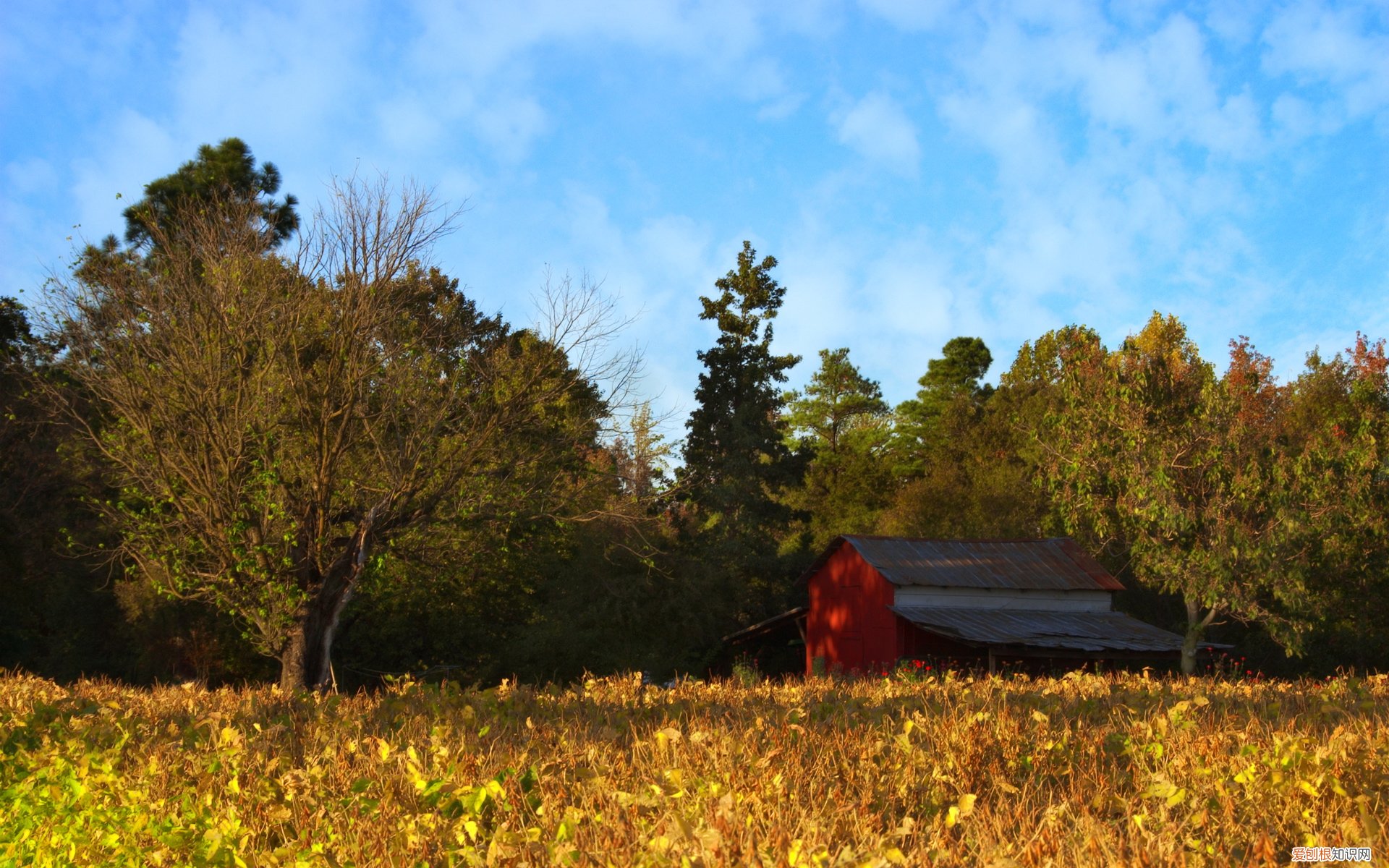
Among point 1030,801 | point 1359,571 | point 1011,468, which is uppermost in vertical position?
point 1011,468

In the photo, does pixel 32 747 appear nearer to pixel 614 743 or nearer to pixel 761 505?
pixel 614 743

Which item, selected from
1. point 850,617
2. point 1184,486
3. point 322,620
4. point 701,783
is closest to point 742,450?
point 850,617

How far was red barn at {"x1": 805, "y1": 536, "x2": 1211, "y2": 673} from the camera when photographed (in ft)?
98.5

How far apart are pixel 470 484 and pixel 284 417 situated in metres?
3.25

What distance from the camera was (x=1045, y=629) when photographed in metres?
30.6

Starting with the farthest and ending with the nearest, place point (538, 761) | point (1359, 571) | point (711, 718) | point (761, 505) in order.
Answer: point (761, 505), point (1359, 571), point (711, 718), point (538, 761)

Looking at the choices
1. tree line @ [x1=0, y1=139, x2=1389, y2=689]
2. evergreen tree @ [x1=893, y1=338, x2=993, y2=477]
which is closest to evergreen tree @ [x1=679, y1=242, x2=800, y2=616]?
tree line @ [x1=0, y1=139, x2=1389, y2=689]

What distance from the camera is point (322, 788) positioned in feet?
16.4

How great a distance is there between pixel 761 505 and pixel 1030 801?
1445 inches

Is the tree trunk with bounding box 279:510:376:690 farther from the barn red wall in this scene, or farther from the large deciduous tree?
the large deciduous tree

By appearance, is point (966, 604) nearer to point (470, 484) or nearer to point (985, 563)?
point (985, 563)

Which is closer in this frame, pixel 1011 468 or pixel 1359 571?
A: pixel 1359 571

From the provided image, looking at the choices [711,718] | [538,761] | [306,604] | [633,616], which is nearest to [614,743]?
[538,761]

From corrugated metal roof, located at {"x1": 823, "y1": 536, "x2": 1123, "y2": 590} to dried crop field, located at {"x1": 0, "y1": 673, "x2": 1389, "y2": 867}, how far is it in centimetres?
2517
